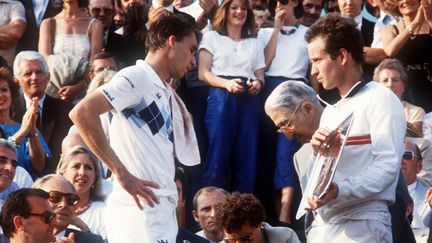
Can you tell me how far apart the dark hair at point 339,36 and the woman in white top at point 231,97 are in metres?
4.45

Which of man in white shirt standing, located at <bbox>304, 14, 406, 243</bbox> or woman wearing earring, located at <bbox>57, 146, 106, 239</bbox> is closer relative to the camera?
man in white shirt standing, located at <bbox>304, 14, 406, 243</bbox>

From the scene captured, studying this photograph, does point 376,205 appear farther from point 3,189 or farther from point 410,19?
point 410,19

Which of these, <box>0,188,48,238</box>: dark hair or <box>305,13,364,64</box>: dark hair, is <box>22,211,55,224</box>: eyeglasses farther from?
<box>305,13,364,64</box>: dark hair

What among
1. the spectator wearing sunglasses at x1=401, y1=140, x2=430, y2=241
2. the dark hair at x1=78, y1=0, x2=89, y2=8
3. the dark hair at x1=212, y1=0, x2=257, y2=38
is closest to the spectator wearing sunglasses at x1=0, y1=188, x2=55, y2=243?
the spectator wearing sunglasses at x1=401, y1=140, x2=430, y2=241

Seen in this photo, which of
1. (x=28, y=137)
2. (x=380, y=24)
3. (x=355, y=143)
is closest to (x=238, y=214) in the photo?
(x=355, y=143)

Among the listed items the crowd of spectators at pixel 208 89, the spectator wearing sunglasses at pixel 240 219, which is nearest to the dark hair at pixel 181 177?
the crowd of spectators at pixel 208 89

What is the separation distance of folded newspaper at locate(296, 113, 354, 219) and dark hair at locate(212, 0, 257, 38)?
5.14 m

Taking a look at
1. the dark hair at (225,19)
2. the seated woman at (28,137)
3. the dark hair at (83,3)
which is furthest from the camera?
the dark hair at (83,3)

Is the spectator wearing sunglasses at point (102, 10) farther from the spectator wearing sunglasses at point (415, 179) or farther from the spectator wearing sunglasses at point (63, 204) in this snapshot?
the spectator wearing sunglasses at point (63, 204)

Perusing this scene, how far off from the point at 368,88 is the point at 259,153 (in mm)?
4940

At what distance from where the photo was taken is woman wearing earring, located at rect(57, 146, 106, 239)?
1038cm

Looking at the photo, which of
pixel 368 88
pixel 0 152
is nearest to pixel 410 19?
pixel 0 152

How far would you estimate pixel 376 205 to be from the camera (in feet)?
24.0

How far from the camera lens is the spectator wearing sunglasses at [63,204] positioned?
9398 millimetres
